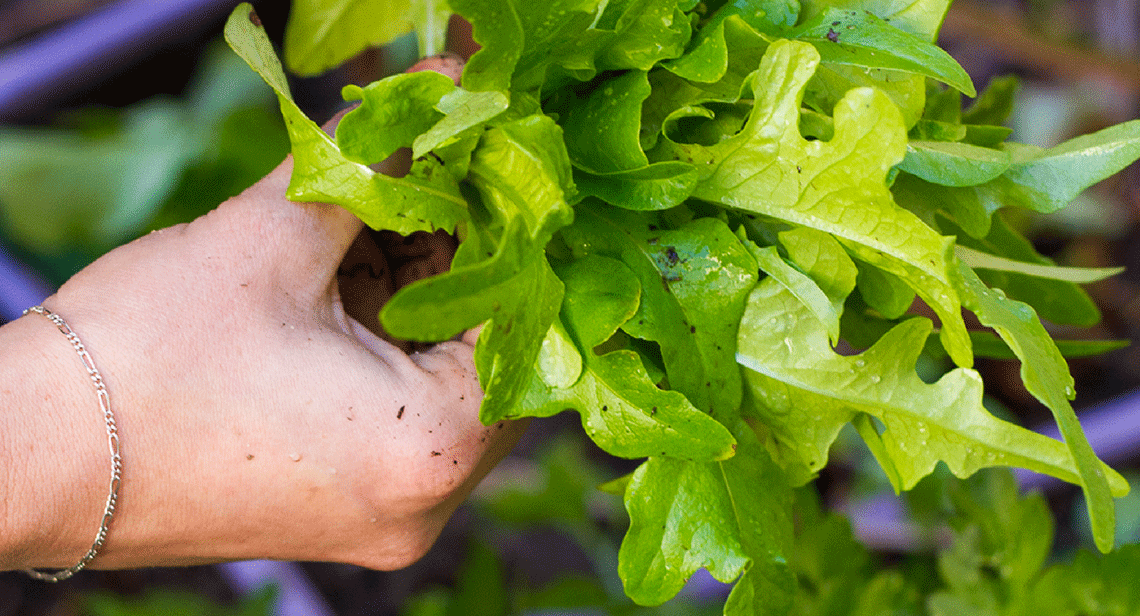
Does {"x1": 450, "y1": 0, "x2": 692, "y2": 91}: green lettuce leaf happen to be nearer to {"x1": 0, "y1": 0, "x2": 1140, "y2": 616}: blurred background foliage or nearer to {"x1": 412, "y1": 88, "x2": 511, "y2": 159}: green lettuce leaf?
{"x1": 412, "y1": 88, "x2": 511, "y2": 159}: green lettuce leaf

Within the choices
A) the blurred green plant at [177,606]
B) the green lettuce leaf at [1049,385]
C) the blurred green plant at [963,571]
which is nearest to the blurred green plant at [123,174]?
the blurred green plant at [177,606]

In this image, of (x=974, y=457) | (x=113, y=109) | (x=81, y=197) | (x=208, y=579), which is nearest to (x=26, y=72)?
(x=113, y=109)

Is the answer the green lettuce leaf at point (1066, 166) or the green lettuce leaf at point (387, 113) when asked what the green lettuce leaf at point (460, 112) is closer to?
the green lettuce leaf at point (387, 113)

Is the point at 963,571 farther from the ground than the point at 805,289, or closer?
closer

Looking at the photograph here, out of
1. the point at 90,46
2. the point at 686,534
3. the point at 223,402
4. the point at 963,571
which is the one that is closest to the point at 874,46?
the point at 686,534

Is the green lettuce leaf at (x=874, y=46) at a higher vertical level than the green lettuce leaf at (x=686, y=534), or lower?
higher

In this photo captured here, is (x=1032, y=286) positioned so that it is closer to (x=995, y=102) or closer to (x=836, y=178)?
(x=995, y=102)
